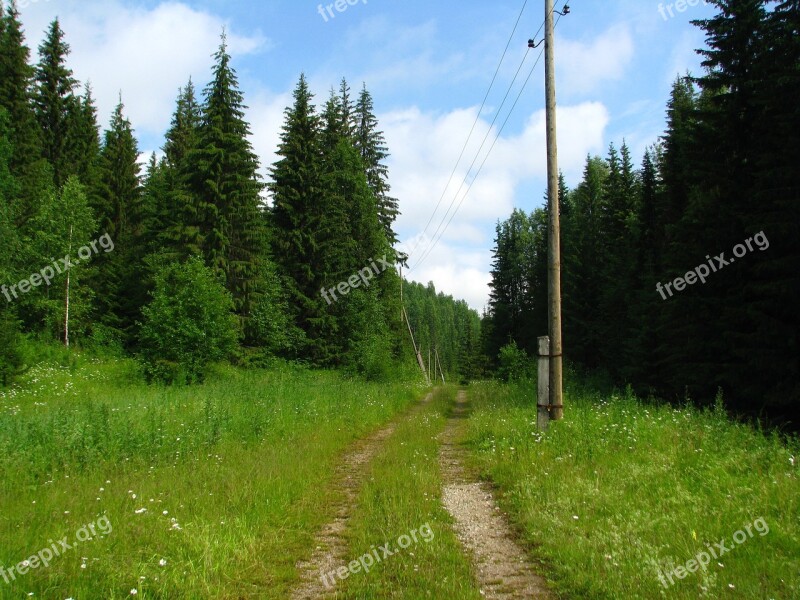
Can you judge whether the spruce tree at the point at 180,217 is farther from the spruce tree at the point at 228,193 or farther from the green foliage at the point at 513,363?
the green foliage at the point at 513,363

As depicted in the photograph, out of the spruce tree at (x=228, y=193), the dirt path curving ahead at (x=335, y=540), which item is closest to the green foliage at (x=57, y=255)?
the spruce tree at (x=228, y=193)

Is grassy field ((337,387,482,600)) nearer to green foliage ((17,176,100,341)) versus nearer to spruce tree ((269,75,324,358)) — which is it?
spruce tree ((269,75,324,358))

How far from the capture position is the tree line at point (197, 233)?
74.7 ft

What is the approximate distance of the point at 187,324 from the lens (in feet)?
68.8

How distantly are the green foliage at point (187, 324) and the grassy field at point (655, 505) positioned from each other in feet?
50.5

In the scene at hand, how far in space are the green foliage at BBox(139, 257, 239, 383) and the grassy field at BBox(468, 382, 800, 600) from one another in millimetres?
15401

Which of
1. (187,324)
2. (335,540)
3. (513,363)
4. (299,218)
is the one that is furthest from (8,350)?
(513,363)

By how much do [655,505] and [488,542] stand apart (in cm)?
216

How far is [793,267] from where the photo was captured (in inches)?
509

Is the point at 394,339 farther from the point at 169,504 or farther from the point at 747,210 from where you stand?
the point at 169,504

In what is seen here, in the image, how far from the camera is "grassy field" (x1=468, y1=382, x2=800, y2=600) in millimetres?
4309

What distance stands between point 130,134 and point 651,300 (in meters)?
41.5

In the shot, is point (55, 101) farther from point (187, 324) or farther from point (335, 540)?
point (335, 540)

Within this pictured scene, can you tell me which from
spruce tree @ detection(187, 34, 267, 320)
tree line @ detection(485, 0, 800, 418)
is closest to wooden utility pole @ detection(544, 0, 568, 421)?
tree line @ detection(485, 0, 800, 418)
